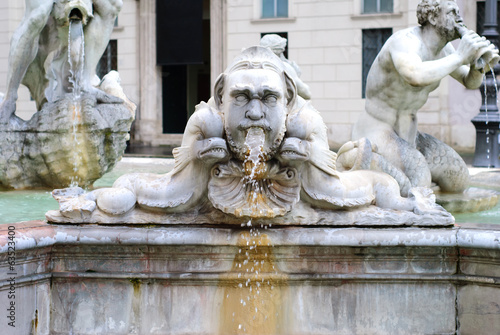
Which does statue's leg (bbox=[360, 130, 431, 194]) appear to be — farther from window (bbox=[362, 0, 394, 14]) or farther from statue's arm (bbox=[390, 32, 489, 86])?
window (bbox=[362, 0, 394, 14])

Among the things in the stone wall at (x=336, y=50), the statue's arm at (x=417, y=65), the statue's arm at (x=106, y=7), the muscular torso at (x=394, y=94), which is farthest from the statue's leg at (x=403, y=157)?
the stone wall at (x=336, y=50)

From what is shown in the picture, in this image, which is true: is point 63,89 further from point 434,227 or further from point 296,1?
point 296,1

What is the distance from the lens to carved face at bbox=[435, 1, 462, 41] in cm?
501

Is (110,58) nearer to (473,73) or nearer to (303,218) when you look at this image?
(473,73)

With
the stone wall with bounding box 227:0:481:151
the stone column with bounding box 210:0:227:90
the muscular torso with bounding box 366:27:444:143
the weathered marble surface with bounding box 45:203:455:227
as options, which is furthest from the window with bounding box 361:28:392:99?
the weathered marble surface with bounding box 45:203:455:227

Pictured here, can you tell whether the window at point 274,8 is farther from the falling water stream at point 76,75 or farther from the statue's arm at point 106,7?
the falling water stream at point 76,75

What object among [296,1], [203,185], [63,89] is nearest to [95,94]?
[63,89]

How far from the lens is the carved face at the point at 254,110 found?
3.29m

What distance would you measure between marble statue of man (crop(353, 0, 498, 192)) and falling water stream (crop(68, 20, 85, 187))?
2084 mm

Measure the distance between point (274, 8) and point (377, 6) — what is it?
8.29 feet

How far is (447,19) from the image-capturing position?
5004mm

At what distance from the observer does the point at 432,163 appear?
214 inches

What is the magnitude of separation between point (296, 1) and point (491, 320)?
16.1 meters

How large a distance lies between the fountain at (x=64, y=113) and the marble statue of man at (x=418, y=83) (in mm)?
1981
